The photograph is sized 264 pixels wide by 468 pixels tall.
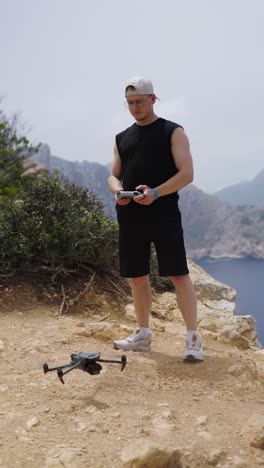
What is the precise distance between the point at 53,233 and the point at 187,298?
2.31 metres

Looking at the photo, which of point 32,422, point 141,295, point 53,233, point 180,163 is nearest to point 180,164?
point 180,163

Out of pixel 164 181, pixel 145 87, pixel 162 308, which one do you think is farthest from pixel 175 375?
pixel 162 308

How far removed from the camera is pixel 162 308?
5977mm

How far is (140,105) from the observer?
3506 millimetres

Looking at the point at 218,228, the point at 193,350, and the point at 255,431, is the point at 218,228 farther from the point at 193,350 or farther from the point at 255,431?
the point at 255,431

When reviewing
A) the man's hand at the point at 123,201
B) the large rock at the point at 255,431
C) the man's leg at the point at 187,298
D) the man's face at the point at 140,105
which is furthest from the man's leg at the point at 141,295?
the large rock at the point at 255,431

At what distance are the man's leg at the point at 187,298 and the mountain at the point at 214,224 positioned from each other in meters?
65.1

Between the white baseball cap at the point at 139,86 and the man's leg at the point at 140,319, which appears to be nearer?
the white baseball cap at the point at 139,86

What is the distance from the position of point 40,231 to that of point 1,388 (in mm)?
2776

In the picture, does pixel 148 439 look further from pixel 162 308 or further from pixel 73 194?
pixel 73 194

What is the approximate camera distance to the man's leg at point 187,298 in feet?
11.8

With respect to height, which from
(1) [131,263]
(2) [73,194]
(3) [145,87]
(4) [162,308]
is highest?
(3) [145,87]

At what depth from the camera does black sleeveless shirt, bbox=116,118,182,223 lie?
3531mm

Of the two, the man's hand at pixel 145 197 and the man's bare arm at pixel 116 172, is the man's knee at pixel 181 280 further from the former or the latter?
the man's bare arm at pixel 116 172
